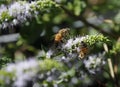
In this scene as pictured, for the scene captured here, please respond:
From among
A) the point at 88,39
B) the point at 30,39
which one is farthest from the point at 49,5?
the point at 30,39

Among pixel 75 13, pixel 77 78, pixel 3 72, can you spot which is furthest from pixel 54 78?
pixel 75 13

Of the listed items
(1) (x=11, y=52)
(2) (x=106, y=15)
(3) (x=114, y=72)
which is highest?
(2) (x=106, y=15)

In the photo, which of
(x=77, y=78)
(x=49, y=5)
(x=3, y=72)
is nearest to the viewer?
(x=3, y=72)

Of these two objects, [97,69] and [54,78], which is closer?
[54,78]

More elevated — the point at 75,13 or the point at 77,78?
the point at 75,13

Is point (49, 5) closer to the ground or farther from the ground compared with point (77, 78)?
farther from the ground

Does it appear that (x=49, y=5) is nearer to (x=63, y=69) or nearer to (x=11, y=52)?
(x=63, y=69)

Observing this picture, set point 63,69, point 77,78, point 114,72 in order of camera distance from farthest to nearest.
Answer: point 114,72 < point 77,78 < point 63,69

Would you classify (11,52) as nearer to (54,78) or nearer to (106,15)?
(106,15)

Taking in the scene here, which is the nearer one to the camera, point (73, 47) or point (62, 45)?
point (73, 47)

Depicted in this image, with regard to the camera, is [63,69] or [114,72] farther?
[114,72]
